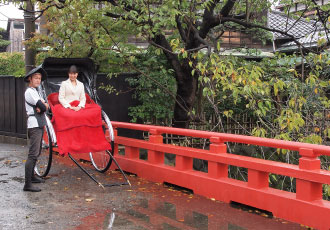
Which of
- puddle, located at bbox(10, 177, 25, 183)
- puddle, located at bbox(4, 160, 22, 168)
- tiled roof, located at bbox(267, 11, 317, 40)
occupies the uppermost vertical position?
tiled roof, located at bbox(267, 11, 317, 40)

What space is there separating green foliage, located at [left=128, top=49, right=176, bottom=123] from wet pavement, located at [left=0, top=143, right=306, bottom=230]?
5.34 meters

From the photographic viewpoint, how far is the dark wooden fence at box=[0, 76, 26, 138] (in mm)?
15172

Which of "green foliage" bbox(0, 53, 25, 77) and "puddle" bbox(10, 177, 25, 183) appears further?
"green foliage" bbox(0, 53, 25, 77)

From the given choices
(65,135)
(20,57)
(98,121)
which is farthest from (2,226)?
(20,57)

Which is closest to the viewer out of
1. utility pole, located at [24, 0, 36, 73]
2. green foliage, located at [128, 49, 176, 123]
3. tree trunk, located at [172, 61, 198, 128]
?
tree trunk, located at [172, 61, 198, 128]

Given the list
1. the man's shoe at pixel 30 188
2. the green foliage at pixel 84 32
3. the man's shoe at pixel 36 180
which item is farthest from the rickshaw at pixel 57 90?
the man's shoe at pixel 30 188

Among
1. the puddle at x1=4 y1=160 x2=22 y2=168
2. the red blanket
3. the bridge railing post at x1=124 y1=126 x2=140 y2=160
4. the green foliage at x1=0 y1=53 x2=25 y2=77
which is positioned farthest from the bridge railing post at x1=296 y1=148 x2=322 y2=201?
the green foliage at x1=0 y1=53 x2=25 y2=77

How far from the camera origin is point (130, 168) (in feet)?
30.0

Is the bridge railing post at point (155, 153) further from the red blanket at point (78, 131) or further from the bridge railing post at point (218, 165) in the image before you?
the bridge railing post at point (218, 165)

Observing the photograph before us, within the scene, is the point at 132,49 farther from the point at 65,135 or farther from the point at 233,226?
the point at 233,226

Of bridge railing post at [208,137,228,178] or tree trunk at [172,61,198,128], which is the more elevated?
tree trunk at [172,61,198,128]

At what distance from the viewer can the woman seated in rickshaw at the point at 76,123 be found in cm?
823

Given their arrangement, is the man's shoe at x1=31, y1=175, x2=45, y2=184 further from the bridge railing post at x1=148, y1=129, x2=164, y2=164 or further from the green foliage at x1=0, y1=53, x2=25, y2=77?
the green foliage at x1=0, y1=53, x2=25, y2=77

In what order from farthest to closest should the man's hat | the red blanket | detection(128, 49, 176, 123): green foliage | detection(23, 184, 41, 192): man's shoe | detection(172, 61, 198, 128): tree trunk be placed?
detection(128, 49, 176, 123): green foliage < detection(172, 61, 198, 128): tree trunk < the red blanket < the man's hat < detection(23, 184, 41, 192): man's shoe
